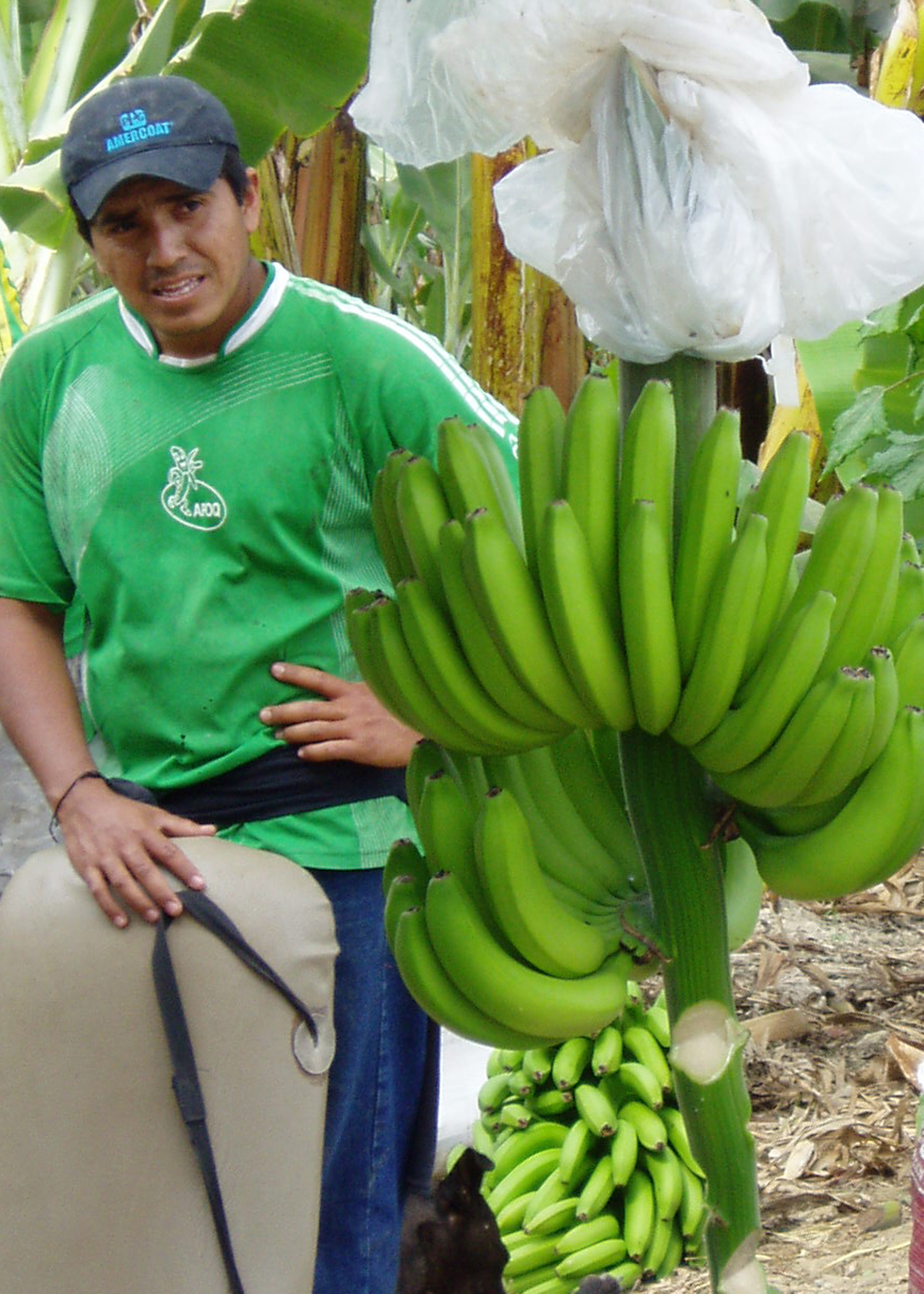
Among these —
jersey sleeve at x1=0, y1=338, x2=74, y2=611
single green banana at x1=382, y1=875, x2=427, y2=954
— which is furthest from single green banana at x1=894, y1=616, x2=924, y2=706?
jersey sleeve at x1=0, y1=338, x2=74, y2=611

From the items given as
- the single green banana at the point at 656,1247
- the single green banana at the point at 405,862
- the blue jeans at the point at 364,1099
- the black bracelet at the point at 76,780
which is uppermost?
the single green banana at the point at 405,862

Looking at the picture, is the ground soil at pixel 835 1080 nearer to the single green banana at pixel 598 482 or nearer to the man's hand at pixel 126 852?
the man's hand at pixel 126 852

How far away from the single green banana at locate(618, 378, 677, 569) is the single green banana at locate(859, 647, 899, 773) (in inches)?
5.2

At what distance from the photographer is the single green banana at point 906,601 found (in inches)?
36.4

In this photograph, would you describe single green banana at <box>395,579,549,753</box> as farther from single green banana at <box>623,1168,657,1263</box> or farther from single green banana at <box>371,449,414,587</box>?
single green banana at <box>623,1168,657,1263</box>

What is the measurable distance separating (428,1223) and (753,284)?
1.24 m

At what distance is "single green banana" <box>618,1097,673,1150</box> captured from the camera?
7.74 feet

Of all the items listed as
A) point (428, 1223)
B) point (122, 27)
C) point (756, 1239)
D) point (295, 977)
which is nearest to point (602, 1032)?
point (428, 1223)

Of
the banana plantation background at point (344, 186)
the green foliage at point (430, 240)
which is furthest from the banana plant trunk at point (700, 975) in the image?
the green foliage at point (430, 240)

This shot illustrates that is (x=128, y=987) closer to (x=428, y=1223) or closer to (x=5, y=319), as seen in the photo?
(x=428, y=1223)

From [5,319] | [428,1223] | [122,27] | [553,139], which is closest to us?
[553,139]

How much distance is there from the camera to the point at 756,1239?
0.86m

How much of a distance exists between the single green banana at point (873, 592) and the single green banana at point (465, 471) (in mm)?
216

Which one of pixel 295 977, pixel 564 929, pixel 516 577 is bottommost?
pixel 295 977
